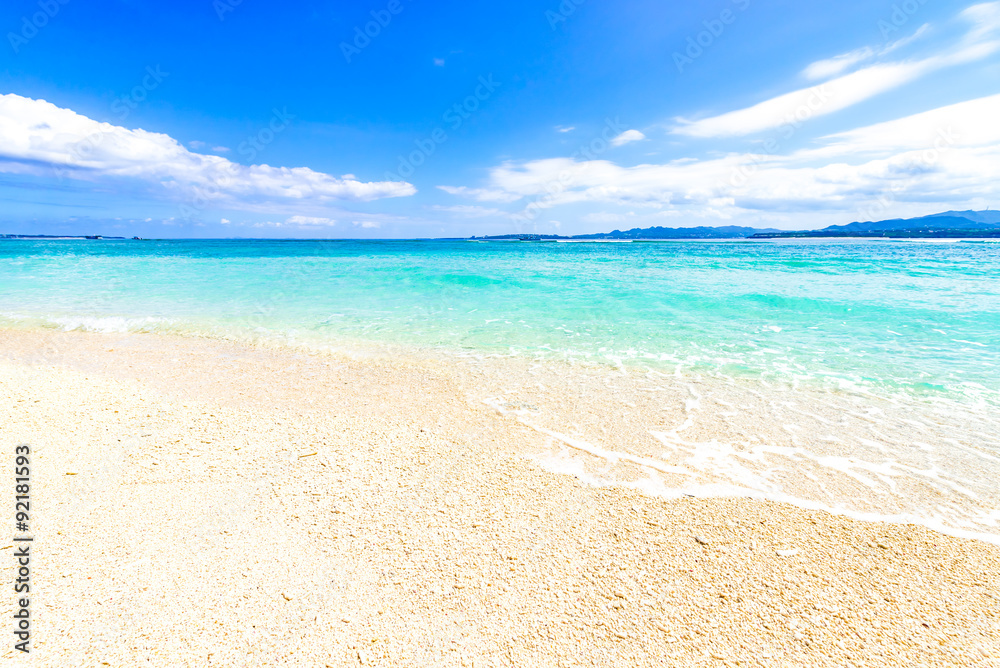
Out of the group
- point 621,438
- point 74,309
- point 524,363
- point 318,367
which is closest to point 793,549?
point 621,438

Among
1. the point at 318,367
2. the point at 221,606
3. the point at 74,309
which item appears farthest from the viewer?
the point at 74,309

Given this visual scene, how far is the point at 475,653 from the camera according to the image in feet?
8.02

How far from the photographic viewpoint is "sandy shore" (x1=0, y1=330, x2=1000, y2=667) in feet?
8.17

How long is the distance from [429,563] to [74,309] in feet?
54.1

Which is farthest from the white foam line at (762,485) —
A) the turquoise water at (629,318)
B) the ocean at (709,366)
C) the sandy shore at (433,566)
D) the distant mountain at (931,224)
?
the distant mountain at (931,224)

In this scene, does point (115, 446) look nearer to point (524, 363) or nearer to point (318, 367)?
point (318, 367)

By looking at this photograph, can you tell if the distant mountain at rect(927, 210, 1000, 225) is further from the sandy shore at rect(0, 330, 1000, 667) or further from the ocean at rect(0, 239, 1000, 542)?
the sandy shore at rect(0, 330, 1000, 667)

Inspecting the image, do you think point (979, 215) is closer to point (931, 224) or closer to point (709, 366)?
point (931, 224)

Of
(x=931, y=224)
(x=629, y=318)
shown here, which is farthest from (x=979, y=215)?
(x=629, y=318)

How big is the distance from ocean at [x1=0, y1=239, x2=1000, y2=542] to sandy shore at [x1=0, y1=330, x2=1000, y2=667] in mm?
648

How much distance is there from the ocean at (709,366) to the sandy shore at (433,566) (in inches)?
25.5

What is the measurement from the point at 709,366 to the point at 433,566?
21.7ft

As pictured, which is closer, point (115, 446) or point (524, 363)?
point (115, 446)

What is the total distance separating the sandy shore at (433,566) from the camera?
249cm
